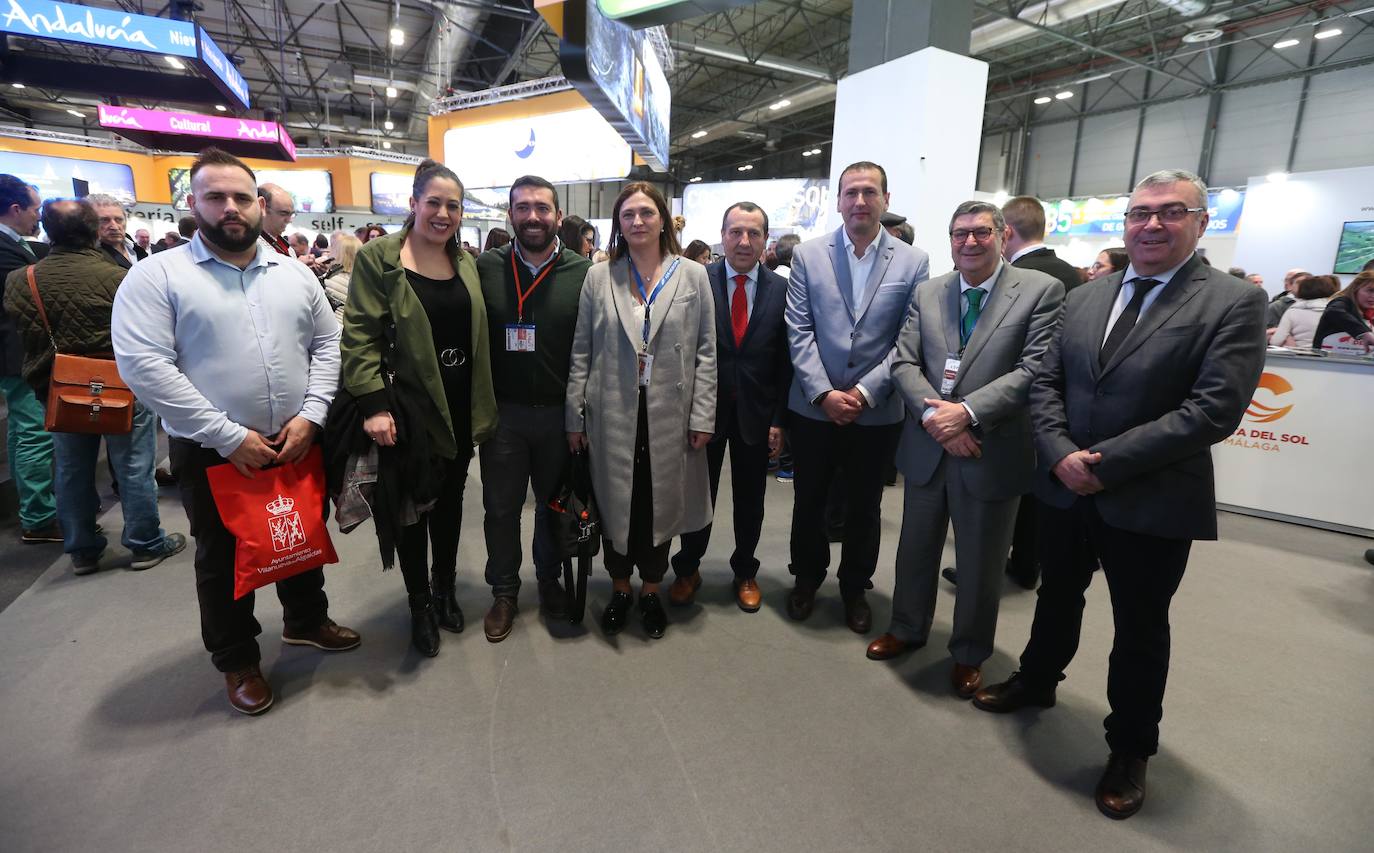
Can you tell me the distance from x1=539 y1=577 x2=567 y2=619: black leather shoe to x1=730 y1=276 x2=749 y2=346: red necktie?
4.54 feet

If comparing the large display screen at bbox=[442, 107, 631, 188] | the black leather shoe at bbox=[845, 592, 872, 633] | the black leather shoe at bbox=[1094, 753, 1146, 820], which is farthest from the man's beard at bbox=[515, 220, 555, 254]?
the large display screen at bbox=[442, 107, 631, 188]

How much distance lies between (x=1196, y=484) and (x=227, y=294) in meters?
2.77

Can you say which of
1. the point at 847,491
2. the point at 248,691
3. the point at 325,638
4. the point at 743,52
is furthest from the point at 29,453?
the point at 743,52

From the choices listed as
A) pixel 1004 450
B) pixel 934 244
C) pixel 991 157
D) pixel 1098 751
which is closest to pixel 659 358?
pixel 1004 450

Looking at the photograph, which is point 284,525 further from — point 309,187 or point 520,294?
point 309,187

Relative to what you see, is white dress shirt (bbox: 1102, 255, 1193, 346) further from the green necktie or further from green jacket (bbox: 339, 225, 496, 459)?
green jacket (bbox: 339, 225, 496, 459)

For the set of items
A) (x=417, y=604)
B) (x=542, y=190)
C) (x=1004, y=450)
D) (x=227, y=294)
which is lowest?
(x=417, y=604)

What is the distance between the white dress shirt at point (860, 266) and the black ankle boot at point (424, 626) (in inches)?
81.6

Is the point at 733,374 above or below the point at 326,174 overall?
below

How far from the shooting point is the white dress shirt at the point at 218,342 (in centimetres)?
180

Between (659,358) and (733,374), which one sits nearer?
(659,358)

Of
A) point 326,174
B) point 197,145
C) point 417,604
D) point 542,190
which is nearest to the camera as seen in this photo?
point 542,190

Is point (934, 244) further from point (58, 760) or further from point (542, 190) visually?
point (58, 760)

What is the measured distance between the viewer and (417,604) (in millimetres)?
2510
